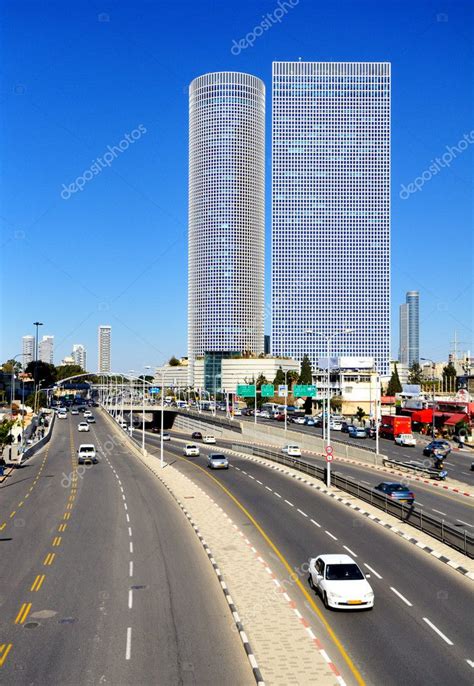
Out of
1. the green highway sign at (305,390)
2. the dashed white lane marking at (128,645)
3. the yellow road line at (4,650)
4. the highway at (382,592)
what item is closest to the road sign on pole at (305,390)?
the green highway sign at (305,390)

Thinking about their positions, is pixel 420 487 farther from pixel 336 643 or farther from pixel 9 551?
pixel 336 643

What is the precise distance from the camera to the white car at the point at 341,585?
20609 millimetres

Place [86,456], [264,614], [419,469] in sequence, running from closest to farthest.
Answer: [264,614], [419,469], [86,456]

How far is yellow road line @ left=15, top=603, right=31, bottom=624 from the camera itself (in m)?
19.7

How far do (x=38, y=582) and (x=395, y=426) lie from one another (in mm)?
64033

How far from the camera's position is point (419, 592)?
22.7m

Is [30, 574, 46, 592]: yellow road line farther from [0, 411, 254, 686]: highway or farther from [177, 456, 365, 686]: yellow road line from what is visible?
[177, 456, 365, 686]: yellow road line

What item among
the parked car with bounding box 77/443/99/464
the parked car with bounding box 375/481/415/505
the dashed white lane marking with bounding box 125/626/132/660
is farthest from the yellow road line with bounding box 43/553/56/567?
the parked car with bounding box 77/443/99/464

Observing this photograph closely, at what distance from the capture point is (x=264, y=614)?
66.0 feet

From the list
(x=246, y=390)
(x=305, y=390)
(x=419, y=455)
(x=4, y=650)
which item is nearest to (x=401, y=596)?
(x=4, y=650)

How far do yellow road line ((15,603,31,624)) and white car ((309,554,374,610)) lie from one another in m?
8.52

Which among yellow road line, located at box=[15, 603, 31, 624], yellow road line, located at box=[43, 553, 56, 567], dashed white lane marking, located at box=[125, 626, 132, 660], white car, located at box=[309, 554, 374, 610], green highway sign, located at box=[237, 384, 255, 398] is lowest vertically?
yellow road line, located at box=[43, 553, 56, 567]

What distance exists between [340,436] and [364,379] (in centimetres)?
7530

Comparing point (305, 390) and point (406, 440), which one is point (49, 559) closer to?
point (406, 440)
